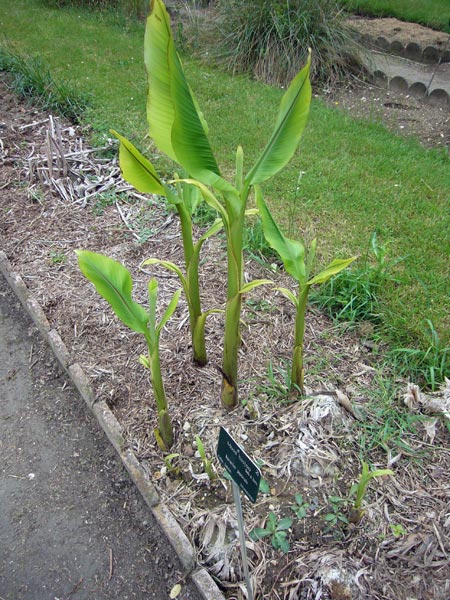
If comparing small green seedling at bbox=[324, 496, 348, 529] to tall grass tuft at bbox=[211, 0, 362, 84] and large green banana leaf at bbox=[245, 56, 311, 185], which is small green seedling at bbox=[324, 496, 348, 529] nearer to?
large green banana leaf at bbox=[245, 56, 311, 185]

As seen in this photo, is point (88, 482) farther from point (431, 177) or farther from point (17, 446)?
point (431, 177)

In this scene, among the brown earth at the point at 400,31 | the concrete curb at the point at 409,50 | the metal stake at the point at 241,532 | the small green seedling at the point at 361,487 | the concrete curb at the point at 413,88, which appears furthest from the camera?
the brown earth at the point at 400,31

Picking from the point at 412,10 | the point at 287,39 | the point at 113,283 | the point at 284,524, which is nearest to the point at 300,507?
the point at 284,524

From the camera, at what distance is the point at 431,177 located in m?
4.02

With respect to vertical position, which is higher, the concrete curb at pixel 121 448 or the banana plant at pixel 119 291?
the banana plant at pixel 119 291

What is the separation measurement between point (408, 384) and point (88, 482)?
59.7 inches

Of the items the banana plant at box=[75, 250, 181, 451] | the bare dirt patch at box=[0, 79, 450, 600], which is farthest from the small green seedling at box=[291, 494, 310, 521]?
the banana plant at box=[75, 250, 181, 451]

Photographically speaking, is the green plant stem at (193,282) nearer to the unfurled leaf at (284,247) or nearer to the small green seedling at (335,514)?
the unfurled leaf at (284,247)

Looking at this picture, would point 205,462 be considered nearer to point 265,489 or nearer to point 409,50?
point 265,489

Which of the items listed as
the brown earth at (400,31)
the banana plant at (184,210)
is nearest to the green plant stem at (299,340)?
the banana plant at (184,210)

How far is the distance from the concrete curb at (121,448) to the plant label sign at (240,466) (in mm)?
527

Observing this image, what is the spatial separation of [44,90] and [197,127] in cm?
443

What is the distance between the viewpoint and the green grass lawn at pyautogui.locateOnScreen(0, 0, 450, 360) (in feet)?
9.72

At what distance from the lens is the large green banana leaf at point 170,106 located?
140 cm
